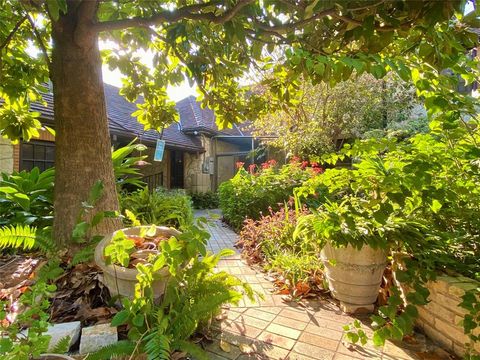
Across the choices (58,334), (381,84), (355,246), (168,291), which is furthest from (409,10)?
(381,84)

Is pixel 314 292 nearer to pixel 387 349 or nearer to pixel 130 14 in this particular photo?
pixel 387 349

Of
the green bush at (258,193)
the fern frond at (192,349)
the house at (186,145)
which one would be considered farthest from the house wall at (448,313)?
the house at (186,145)

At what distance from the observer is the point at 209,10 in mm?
2246

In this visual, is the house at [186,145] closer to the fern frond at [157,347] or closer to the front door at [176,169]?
the front door at [176,169]

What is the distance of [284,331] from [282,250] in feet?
5.51

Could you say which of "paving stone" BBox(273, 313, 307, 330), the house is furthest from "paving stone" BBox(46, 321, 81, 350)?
the house

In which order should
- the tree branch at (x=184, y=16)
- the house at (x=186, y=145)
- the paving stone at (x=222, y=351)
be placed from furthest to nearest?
the house at (x=186, y=145), the paving stone at (x=222, y=351), the tree branch at (x=184, y=16)

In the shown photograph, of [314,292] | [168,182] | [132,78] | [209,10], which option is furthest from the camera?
[168,182]

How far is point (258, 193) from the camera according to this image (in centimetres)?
634

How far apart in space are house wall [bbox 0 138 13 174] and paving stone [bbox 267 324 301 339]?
20.3ft

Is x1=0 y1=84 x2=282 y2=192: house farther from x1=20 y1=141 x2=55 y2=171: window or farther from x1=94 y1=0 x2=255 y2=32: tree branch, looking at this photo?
x1=94 y1=0 x2=255 y2=32: tree branch

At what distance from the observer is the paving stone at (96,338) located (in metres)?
1.53

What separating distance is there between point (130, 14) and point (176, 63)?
28.1 inches

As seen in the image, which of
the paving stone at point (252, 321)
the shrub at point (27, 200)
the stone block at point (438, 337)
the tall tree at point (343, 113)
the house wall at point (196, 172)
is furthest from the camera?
the house wall at point (196, 172)
